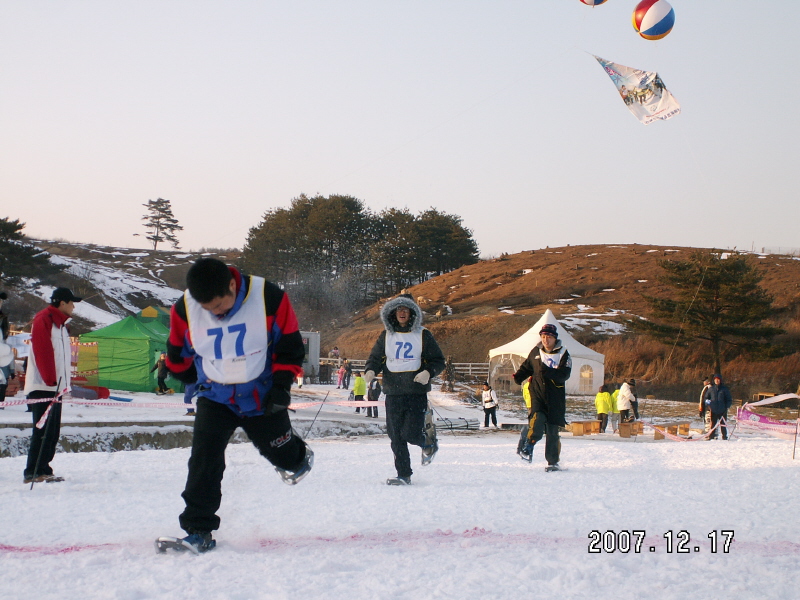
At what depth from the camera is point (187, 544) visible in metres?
3.76

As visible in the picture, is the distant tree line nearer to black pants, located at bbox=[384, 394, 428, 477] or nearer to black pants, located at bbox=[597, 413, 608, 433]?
black pants, located at bbox=[597, 413, 608, 433]

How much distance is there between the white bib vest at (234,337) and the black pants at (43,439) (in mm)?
3107

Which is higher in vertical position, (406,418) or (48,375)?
(48,375)

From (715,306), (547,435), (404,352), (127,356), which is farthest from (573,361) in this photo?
(404,352)

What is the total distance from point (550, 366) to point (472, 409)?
18.9 metres

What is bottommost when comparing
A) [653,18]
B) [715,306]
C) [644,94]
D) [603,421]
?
[603,421]

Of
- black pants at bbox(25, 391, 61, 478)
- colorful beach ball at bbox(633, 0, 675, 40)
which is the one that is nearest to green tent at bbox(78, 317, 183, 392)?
colorful beach ball at bbox(633, 0, 675, 40)

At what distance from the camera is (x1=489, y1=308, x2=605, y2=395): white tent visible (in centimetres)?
3499

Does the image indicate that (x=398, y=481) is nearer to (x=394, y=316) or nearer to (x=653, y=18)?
(x=394, y=316)

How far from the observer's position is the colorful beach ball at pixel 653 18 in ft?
43.9

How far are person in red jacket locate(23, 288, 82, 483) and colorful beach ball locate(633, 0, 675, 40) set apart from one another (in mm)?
11283

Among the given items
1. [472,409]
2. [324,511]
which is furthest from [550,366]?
[472,409]

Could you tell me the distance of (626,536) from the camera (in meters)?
4.22

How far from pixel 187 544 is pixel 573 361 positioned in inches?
1367
